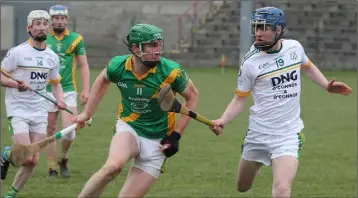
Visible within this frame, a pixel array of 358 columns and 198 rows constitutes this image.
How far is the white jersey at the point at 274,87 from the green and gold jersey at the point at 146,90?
815mm

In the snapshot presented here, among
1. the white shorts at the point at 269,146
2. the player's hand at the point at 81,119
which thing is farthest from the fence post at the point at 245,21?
the player's hand at the point at 81,119

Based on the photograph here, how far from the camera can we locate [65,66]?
1255 centimetres

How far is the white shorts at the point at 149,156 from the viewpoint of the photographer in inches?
316

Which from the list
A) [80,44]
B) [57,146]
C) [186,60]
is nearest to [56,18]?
[80,44]

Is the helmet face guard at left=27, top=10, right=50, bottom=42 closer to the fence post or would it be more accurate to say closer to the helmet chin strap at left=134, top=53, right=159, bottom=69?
the helmet chin strap at left=134, top=53, right=159, bottom=69

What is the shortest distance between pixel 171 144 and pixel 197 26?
1311 inches

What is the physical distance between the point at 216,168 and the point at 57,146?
2.41 meters

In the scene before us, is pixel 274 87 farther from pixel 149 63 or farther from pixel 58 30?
pixel 58 30

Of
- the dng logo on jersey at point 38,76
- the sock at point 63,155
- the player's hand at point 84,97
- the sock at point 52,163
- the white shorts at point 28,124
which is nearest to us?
the white shorts at point 28,124

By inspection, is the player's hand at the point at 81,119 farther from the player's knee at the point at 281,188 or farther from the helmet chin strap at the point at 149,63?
the player's knee at the point at 281,188

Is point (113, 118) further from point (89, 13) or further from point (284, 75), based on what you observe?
point (89, 13)

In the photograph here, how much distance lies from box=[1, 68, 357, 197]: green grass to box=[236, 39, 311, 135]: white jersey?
2.42 meters

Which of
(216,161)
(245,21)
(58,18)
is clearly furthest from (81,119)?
(245,21)

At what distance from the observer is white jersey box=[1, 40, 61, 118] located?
411 inches
